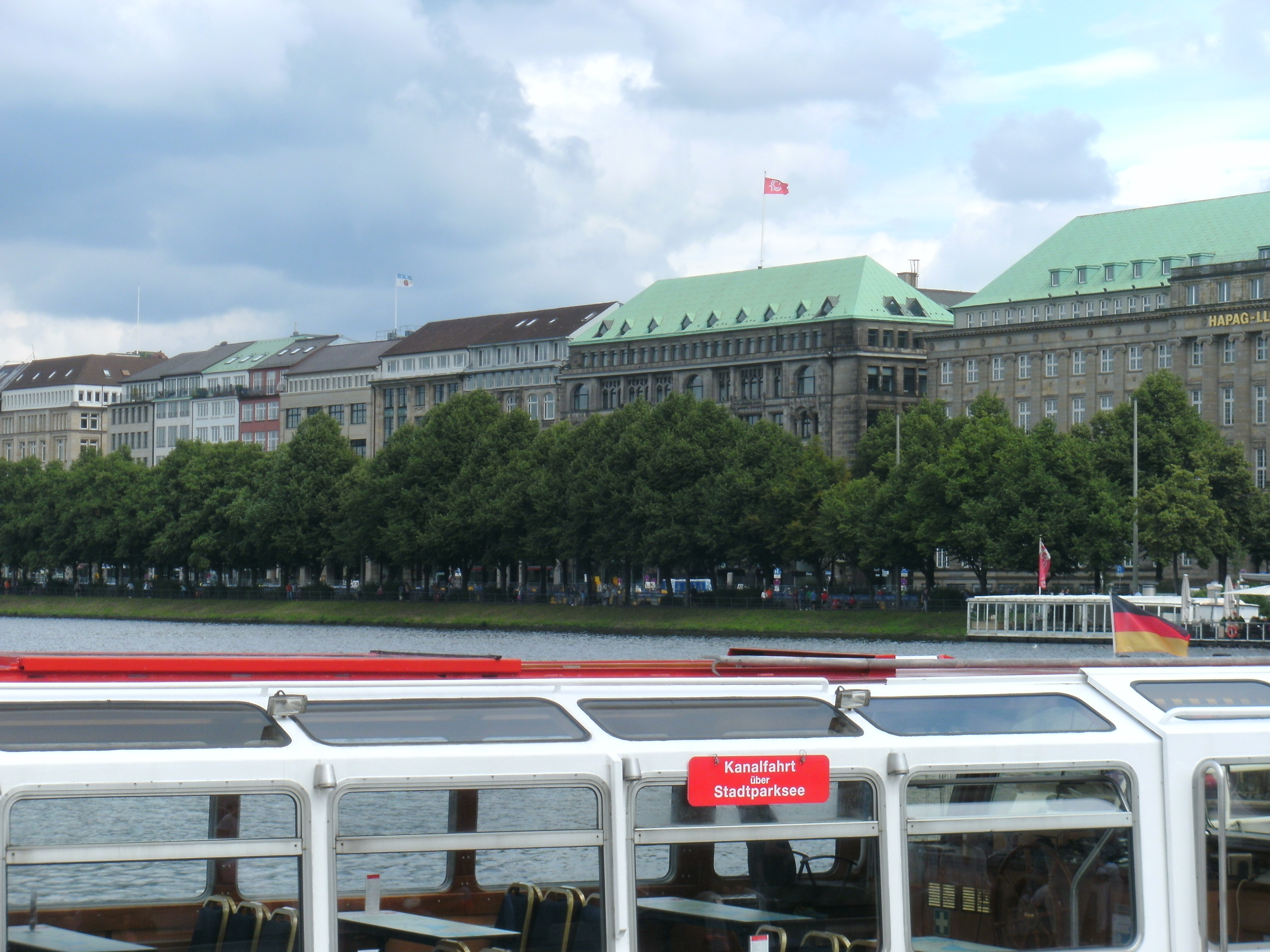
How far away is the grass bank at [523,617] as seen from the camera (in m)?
82.5

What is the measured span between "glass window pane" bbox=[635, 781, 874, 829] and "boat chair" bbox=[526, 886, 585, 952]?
0.52 meters

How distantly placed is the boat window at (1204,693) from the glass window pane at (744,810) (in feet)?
6.11

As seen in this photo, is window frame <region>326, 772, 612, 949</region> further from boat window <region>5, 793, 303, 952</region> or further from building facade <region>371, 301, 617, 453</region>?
building facade <region>371, 301, 617, 453</region>

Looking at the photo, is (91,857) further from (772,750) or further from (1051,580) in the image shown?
(1051,580)

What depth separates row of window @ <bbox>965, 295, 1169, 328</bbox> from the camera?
4604 inches

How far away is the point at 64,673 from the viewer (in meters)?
7.80

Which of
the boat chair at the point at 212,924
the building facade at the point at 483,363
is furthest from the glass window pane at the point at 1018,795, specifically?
the building facade at the point at 483,363

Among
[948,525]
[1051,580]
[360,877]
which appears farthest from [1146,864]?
[1051,580]

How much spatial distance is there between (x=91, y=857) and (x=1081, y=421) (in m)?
119

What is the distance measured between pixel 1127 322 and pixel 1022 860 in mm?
114027

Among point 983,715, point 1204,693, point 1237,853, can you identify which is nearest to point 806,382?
point 1204,693

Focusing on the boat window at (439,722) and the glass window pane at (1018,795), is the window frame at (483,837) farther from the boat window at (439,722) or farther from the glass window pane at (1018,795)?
the glass window pane at (1018,795)

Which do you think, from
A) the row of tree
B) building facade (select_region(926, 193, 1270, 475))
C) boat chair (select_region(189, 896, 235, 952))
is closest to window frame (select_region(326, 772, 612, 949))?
boat chair (select_region(189, 896, 235, 952))

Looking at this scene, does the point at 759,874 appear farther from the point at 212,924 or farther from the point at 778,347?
the point at 778,347
